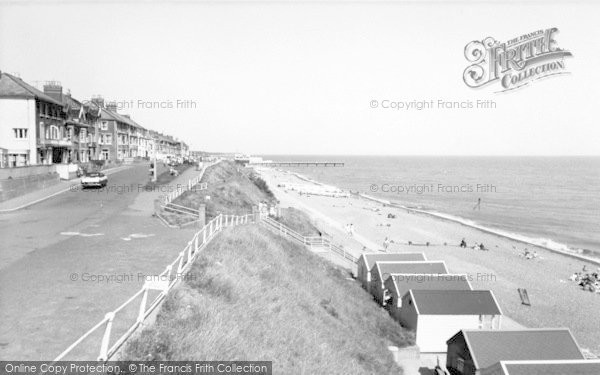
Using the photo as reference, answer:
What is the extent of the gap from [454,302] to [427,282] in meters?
2.84

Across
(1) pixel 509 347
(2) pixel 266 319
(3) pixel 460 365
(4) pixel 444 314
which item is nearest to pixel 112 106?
(4) pixel 444 314

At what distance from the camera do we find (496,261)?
3981cm

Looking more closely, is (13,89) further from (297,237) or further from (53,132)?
(297,237)

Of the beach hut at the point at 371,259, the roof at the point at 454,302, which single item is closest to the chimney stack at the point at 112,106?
the beach hut at the point at 371,259

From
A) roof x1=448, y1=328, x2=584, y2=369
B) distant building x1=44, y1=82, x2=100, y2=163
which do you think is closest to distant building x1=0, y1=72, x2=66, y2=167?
distant building x1=44, y1=82, x2=100, y2=163

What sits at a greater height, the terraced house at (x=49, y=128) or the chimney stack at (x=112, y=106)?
the chimney stack at (x=112, y=106)

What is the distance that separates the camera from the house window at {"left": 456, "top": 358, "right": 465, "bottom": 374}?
17.3 metres

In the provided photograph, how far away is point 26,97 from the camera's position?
4197cm

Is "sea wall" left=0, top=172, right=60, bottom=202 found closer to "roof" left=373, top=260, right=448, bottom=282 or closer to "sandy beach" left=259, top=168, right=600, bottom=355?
"roof" left=373, top=260, right=448, bottom=282

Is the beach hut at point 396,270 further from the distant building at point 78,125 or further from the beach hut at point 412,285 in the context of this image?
the distant building at point 78,125

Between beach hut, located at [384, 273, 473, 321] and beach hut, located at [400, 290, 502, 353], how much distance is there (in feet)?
4.20

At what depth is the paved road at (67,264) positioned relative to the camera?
912 centimetres

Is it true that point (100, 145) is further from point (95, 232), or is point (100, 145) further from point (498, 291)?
point (498, 291)

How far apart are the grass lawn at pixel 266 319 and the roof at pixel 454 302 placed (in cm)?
168
